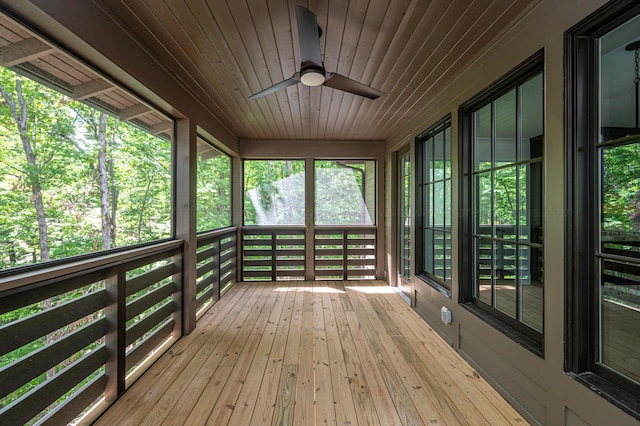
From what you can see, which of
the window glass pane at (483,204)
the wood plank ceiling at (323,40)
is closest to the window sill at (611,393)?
the window glass pane at (483,204)

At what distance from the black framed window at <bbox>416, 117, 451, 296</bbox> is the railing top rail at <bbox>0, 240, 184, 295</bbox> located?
263cm

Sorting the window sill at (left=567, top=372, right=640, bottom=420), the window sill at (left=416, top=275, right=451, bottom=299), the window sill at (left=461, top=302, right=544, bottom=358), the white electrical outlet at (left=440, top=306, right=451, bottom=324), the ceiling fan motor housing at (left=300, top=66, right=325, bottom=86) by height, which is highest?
the ceiling fan motor housing at (left=300, top=66, right=325, bottom=86)

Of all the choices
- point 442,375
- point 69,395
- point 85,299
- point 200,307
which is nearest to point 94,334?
point 85,299

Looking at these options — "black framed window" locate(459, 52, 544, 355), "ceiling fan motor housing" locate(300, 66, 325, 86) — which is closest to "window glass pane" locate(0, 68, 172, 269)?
"ceiling fan motor housing" locate(300, 66, 325, 86)

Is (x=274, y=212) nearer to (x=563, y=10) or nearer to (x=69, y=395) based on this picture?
(x=69, y=395)

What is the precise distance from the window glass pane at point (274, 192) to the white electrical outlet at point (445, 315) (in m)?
2.71

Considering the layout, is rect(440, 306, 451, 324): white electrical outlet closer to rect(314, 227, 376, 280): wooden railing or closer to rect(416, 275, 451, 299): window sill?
rect(416, 275, 451, 299): window sill

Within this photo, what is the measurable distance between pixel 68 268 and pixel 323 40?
2022mm

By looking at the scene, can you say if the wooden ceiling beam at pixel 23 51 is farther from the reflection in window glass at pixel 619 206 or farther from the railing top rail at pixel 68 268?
the reflection in window glass at pixel 619 206

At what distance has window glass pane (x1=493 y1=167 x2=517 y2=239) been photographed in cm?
189

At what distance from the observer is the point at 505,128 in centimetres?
196

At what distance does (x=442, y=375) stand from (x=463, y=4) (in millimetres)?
2386

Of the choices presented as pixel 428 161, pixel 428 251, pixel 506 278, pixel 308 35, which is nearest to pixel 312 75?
pixel 308 35

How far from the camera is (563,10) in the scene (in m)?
1.39
